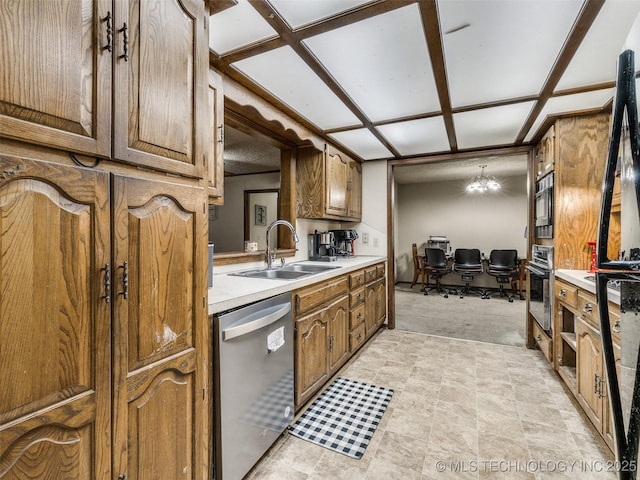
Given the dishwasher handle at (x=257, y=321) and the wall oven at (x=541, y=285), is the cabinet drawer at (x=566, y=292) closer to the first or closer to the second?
the wall oven at (x=541, y=285)

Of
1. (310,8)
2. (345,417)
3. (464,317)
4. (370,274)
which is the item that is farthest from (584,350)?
(464,317)

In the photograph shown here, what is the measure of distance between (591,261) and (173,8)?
2.94 metres

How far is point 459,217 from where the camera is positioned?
6516 millimetres

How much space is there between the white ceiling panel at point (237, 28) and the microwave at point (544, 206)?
243cm

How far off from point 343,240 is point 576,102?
2316 mm

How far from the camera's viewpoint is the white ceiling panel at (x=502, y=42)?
48.9 inches

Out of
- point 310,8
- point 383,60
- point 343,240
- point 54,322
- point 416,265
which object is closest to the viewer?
point 54,322

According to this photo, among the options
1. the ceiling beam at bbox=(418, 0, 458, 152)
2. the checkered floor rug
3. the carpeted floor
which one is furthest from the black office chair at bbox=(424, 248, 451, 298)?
the checkered floor rug

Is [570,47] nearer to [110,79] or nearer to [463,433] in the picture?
[110,79]

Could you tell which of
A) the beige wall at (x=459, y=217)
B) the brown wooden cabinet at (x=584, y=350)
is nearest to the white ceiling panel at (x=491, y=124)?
the brown wooden cabinet at (x=584, y=350)

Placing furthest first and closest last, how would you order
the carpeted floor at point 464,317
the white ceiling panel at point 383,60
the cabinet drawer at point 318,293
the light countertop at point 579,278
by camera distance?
the carpeted floor at point 464,317 → the cabinet drawer at point 318,293 → the light countertop at point 579,278 → the white ceiling panel at point 383,60

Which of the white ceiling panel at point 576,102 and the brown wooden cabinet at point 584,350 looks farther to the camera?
the white ceiling panel at point 576,102

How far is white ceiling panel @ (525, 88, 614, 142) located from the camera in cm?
196

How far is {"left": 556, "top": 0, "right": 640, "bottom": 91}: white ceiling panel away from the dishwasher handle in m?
1.92
